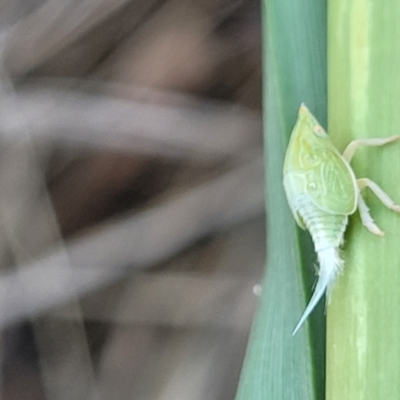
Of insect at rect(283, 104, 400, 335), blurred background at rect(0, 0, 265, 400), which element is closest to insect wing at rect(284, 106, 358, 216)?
insect at rect(283, 104, 400, 335)

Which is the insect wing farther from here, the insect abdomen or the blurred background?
the blurred background

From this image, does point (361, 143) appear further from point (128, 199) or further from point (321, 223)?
point (128, 199)

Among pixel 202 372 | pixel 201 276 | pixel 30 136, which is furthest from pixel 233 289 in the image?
pixel 30 136

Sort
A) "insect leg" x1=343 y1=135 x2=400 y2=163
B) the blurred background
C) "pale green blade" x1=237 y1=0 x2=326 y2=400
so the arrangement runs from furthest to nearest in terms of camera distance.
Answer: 1. the blurred background
2. "pale green blade" x1=237 y1=0 x2=326 y2=400
3. "insect leg" x1=343 y1=135 x2=400 y2=163

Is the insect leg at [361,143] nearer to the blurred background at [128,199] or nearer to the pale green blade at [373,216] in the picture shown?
the pale green blade at [373,216]

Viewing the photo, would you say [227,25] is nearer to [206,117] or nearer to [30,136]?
[206,117]

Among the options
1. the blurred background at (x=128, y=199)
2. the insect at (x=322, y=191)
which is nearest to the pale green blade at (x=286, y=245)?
the insect at (x=322, y=191)

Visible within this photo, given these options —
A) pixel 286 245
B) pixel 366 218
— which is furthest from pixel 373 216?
pixel 286 245

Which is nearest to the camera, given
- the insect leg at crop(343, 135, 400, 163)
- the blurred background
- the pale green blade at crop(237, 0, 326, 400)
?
the insect leg at crop(343, 135, 400, 163)
